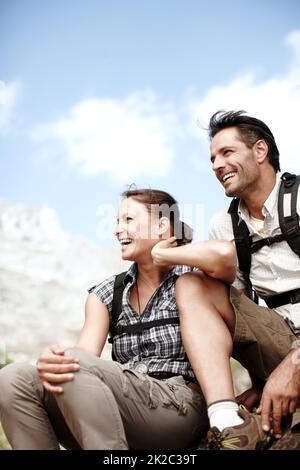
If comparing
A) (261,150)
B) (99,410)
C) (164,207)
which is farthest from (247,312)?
(261,150)

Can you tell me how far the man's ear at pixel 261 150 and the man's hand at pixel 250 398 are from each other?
1.56m

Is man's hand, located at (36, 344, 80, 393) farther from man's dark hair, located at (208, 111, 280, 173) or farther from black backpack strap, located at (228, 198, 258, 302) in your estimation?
man's dark hair, located at (208, 111, 280, 173)

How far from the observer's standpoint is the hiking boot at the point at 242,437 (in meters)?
2.44

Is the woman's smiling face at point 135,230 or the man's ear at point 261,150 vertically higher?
the man's ear at point 261,150

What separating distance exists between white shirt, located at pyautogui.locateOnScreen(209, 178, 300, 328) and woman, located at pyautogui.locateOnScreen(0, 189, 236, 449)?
1.44 ft

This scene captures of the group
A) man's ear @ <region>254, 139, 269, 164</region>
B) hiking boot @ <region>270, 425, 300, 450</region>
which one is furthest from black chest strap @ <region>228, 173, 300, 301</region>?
hiking boot @ <region>270, 425, 300, 450</region>

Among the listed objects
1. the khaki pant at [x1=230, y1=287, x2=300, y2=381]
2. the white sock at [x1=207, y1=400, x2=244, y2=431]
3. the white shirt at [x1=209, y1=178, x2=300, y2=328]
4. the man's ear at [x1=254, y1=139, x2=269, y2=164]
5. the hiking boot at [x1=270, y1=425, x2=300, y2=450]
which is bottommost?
the hiking boot at [x1=270, y1=425, x2=300, y2=450]

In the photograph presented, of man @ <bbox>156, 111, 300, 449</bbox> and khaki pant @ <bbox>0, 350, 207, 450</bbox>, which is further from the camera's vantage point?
man @ <bbox>156, 111, 300, 449</bbox>

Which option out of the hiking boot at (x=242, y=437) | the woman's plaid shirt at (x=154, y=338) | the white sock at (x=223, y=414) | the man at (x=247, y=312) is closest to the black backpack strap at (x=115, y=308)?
the woman's plaid shirt at (x=154, y=338)

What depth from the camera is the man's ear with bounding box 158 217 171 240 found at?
3.42 meters

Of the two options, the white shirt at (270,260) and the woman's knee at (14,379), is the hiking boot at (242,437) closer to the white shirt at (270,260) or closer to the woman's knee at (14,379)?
the woman's knee at (14,379)

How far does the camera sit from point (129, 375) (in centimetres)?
260
